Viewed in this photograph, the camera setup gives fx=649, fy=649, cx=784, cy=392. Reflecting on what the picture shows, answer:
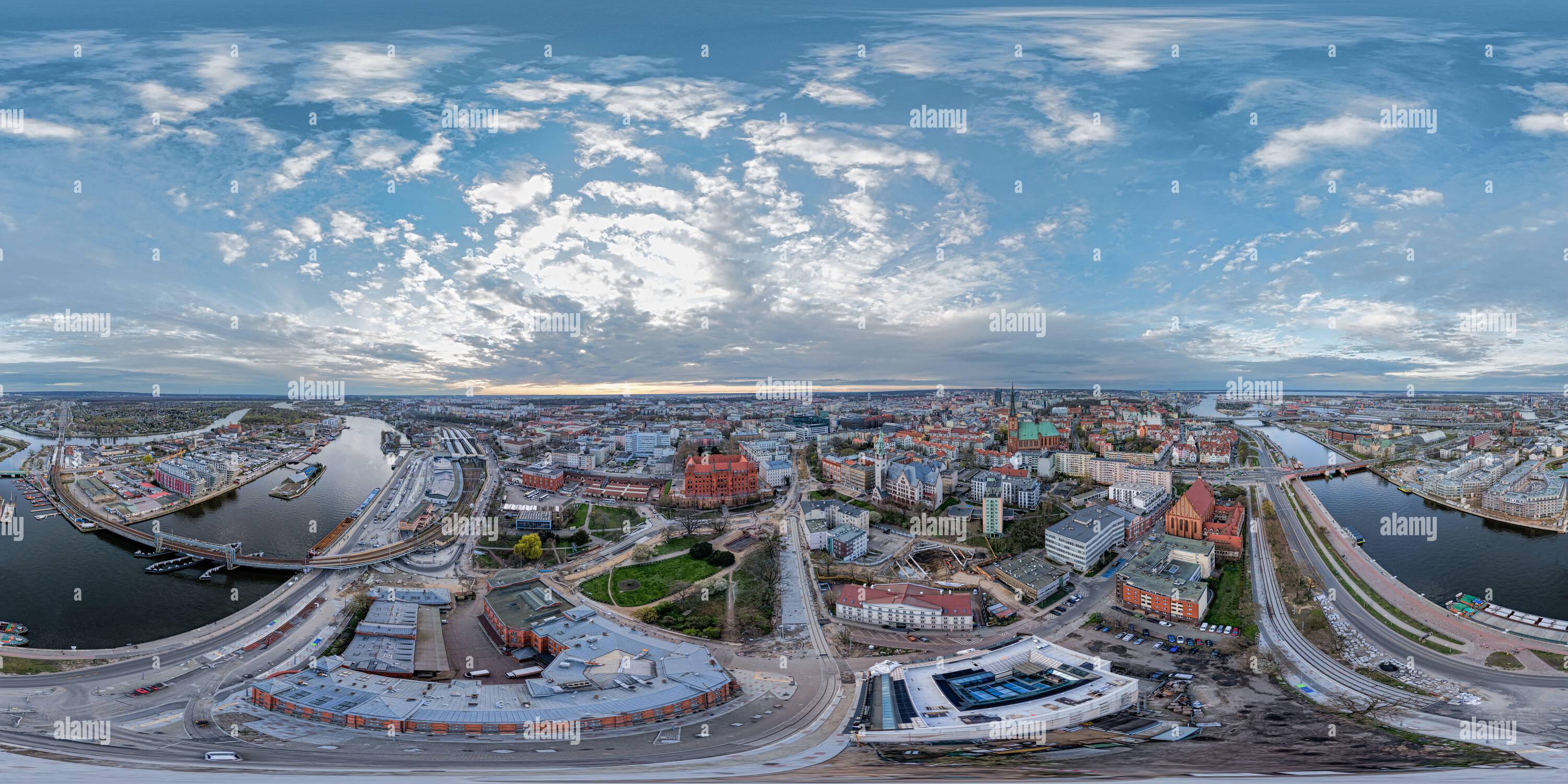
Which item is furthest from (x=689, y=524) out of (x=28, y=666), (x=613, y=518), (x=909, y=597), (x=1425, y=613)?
(x=1425, y=613)

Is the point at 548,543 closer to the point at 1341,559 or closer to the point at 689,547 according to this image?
the point at 689,547

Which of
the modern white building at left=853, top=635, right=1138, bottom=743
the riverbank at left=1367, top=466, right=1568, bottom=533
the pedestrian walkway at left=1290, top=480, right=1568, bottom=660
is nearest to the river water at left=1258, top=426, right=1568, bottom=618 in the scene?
the riverbank at left=1367, top=466, right=1568, bottom=533

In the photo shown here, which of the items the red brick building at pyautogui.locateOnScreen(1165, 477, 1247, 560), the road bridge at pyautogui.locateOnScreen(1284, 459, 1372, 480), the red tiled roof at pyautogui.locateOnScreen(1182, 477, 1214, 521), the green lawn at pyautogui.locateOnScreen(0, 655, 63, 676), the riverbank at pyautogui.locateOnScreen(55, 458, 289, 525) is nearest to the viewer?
the green lawn at pyautogui.locateOnScreen(0, 655, 63, 676)

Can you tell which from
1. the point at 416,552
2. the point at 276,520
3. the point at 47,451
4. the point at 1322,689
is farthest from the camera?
the point at 47,451

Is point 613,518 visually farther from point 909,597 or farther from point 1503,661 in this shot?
point 1503,661

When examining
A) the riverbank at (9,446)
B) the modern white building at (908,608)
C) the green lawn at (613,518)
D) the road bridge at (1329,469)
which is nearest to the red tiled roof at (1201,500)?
the modern white building at (908,608)

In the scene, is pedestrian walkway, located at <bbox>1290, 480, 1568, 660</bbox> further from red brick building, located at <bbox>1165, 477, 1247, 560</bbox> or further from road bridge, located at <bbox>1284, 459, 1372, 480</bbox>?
road bridge, located at <bbox>1284, 459, 1372, 480</bbox>

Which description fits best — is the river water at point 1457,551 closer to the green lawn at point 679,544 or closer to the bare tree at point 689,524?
the green lawn at point 679,544

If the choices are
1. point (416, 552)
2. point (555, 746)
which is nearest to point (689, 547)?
point (416, 552)
